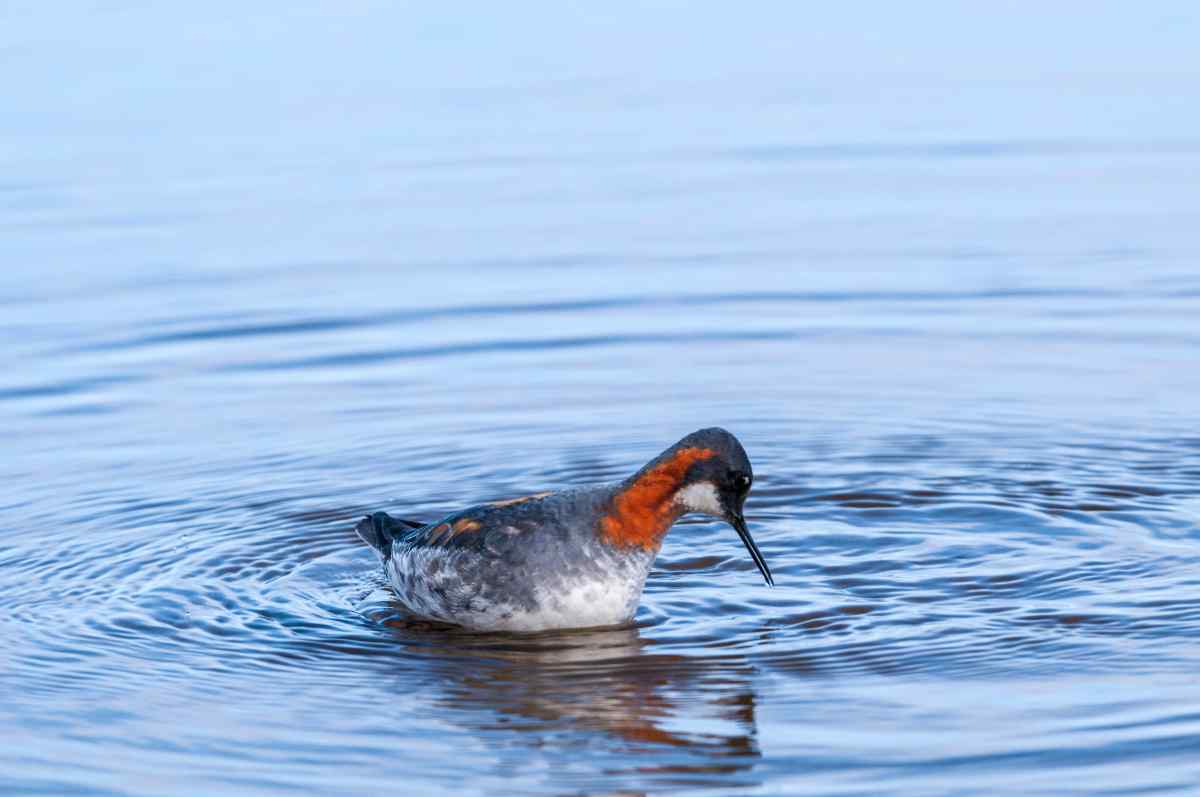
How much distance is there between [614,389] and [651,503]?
5.07 meters

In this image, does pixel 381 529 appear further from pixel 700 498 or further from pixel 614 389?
pixel 614 389

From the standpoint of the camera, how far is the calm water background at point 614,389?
9914mm

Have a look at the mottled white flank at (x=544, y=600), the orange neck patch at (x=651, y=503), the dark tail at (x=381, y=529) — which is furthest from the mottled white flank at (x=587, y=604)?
the dark tail at (x=381, y=529)

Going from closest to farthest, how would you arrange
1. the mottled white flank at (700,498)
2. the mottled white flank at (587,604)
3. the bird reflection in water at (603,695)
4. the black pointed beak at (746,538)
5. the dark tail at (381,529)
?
the bird reflection in water at (603,695)
the mottled white flank at (587,604)
the mottled white flank at (700,498)
the black pointed beak at (746,538)
the dark tail at (381,529)

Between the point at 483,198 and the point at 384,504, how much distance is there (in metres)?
8.63

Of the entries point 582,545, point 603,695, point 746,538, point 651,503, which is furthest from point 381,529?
point 603,695

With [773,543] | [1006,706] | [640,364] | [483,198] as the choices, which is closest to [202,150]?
[483,198]

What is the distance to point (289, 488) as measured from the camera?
1415 centimetres

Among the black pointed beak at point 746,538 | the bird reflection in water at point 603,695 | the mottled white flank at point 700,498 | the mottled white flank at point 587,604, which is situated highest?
the mottled white flank at point 700,498

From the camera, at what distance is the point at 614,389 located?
53.2 feet

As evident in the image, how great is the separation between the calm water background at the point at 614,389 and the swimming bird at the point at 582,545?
0.21 m

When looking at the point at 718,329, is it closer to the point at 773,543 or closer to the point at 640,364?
the point at 640,364

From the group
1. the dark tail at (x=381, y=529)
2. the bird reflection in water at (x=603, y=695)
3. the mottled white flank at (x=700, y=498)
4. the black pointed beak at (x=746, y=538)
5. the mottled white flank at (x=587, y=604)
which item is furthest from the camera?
the dark tail at (x=381, y=529)

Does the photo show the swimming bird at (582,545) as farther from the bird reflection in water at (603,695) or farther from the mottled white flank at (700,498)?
the bird reflection in water at (603,695)
